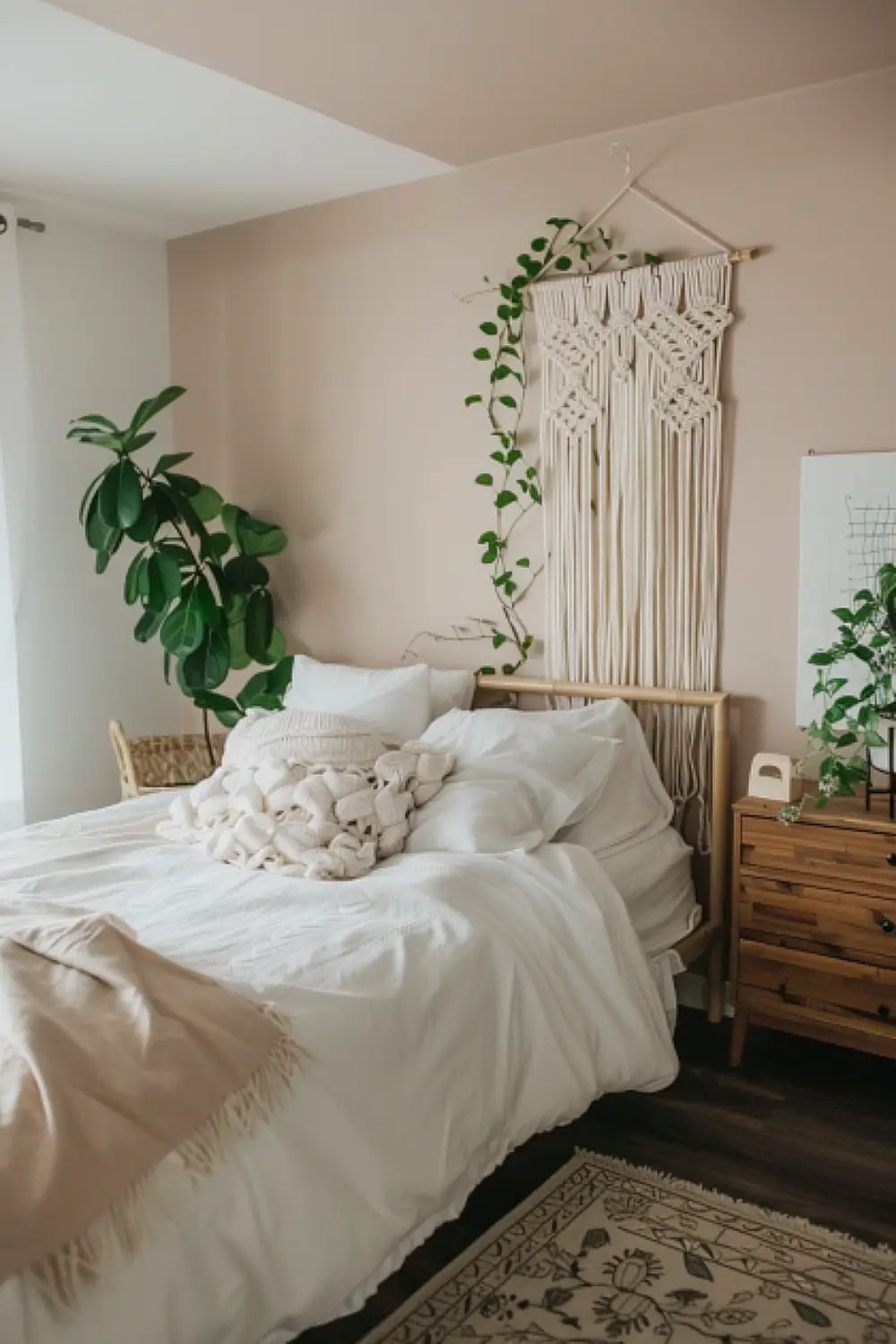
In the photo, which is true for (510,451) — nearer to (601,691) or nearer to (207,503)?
(601,691)

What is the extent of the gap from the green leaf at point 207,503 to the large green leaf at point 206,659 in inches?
17.2

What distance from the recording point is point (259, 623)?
421cm

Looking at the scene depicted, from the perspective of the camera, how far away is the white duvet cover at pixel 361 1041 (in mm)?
1709

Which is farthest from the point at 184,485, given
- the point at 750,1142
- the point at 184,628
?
the point at 750,1142

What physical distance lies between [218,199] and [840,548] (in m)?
2.42

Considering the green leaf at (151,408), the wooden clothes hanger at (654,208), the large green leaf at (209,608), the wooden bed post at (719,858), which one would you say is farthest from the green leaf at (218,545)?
the wooden bed post at (719,858)

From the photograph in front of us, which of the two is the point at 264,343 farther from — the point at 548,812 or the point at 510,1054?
the point at 510,1054

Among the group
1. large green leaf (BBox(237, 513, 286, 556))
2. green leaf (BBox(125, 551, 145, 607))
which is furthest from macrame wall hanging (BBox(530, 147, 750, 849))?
green leaf (BBox(125, 551, 145, 607))

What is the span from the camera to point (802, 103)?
3.07m

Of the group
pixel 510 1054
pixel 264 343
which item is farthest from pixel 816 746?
pixel 264 343

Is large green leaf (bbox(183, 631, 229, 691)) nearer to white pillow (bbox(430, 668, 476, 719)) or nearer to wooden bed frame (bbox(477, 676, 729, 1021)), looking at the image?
white pillow (bbox(430, 668, 476, 719))

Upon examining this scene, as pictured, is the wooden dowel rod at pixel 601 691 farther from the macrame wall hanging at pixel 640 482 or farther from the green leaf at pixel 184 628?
the green leaf at pixel 184 628

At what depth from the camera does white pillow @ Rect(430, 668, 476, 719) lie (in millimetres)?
3703

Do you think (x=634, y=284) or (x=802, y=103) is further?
(x=634, y=284)
